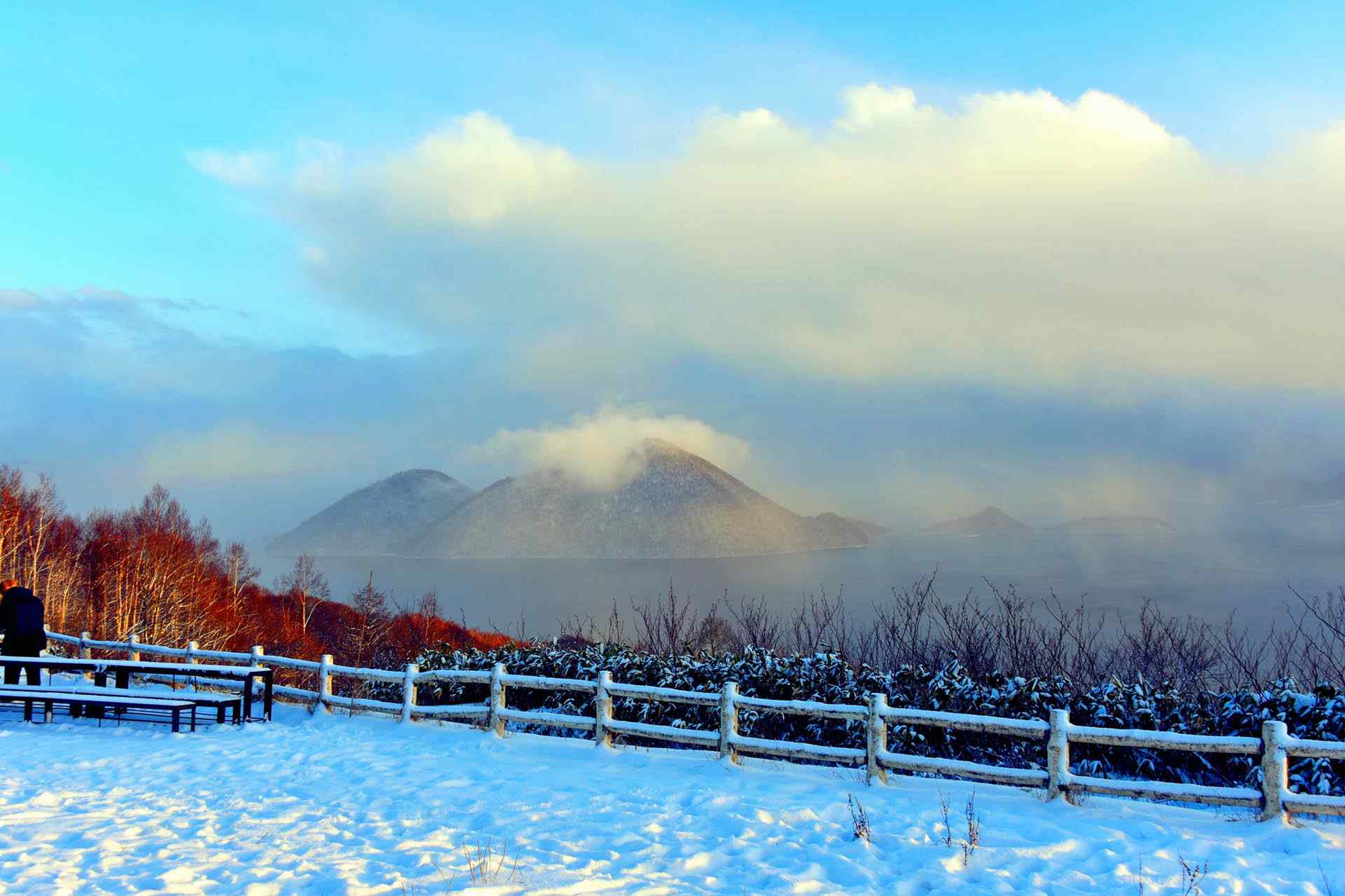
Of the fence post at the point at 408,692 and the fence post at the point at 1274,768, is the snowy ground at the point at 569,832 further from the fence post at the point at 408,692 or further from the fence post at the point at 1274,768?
the fence post at the point at 408,692

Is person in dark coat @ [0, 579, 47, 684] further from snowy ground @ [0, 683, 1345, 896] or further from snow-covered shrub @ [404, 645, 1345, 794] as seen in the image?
snow-covered shrub @ [404, 645, 1345, 794]

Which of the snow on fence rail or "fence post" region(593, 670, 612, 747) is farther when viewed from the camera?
"fence post" region(593, 670, 612, 747)

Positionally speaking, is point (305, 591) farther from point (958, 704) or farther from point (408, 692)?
point (958, 704)

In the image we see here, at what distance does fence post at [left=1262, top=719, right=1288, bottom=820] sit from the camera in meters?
7.54

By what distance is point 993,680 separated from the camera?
11.4m

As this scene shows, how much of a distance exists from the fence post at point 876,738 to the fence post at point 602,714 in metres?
3.10

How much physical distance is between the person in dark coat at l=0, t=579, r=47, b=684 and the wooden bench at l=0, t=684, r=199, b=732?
155cm

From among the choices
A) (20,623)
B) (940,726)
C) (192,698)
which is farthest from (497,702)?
(20,623)

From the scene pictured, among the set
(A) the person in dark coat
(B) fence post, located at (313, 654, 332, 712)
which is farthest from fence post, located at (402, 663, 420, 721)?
(A) the person in dark coat

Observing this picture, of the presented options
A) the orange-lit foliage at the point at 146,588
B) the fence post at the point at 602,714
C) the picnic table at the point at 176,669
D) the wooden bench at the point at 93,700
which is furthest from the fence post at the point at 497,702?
the orange-lit foliage at the point at 146,588

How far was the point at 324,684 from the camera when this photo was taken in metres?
13.0

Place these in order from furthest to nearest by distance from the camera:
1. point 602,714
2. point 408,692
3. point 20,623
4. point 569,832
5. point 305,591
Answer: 1. point 305,591
2. point 20,623
3. point 408,692
4. point 602,714
5. point 569,832

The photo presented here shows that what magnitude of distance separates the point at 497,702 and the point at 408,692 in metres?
1.66

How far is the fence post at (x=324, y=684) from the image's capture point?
12891mm
